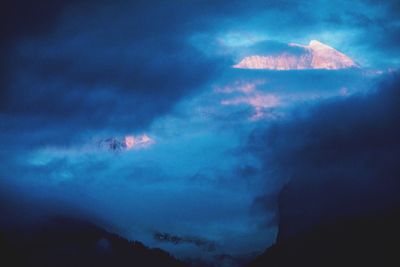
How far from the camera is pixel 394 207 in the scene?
19062 cm

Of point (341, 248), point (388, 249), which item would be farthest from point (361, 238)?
point (388, 249)

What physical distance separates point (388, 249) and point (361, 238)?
23836mm

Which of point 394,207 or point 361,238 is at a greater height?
point 394,207

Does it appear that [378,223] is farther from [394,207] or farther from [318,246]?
[318,246]

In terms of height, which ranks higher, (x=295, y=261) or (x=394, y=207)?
(x=394, y=207)

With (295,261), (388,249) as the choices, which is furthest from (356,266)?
(295,261)

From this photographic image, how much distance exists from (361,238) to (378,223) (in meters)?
9.30

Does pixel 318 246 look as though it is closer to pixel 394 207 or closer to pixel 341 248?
pixel 341 248

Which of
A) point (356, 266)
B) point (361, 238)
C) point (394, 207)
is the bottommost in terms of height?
point (356, 266)

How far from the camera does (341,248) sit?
18938 centimetres

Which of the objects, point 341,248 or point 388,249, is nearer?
point 388,249

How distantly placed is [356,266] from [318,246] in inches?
1031

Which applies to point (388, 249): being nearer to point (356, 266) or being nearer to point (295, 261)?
point (356, 266)

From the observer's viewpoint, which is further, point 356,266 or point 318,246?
point 318,246
